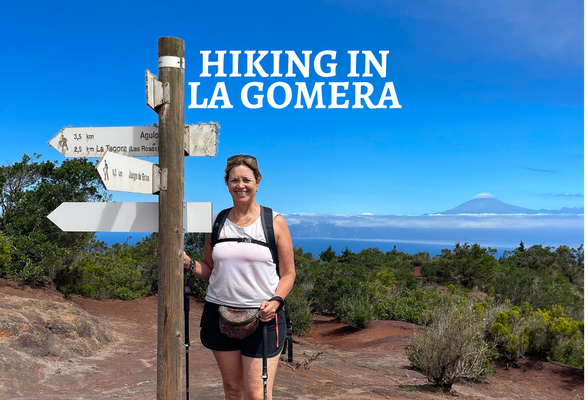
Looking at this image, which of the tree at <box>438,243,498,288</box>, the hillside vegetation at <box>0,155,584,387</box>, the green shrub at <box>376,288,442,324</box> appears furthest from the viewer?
the tree at <box>438,243,498,288</box>

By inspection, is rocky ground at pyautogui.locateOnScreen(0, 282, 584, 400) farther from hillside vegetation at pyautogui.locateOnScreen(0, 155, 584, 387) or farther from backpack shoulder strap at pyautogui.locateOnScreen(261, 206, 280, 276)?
backpack shoulder strap at pyautogui.locateOnScreen(261, 206, 280, 276)

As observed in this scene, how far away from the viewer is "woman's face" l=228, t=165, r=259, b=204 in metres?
3.19

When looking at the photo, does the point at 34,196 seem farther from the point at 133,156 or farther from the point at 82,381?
the point at 133,156

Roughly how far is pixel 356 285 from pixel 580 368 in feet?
22.6

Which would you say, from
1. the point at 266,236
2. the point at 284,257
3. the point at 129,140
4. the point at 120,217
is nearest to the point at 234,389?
the point at 284,257

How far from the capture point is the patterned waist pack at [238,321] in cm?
305

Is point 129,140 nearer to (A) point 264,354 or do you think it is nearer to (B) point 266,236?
(B) point 266,236

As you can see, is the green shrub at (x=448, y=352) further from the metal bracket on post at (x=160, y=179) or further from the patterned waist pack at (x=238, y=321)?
the metal bracket on post at (x=160, y=179)

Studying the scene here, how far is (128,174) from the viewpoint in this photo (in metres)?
2.89

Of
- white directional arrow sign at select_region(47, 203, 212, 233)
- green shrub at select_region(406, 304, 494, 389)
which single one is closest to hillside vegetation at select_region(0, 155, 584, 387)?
green shrub at select_region(406, 304, 494, 389)

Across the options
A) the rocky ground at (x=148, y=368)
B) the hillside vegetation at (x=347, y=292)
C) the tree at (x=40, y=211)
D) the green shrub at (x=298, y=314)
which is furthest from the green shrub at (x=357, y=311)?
the tree at (x=40, y=211)

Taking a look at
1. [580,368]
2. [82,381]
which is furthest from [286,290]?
[580,368]

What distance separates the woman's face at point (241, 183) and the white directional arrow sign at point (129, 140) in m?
0.19

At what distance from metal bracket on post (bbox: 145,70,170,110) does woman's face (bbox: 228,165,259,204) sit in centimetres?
62
